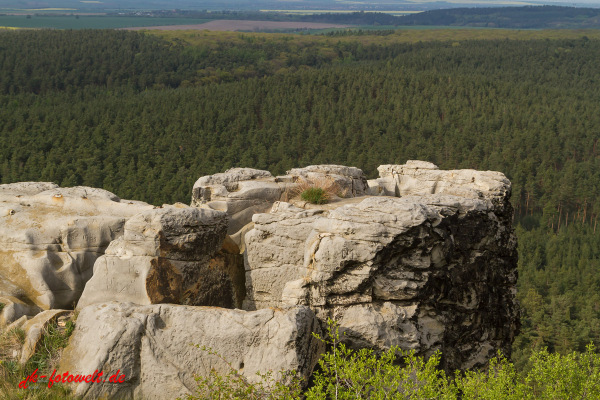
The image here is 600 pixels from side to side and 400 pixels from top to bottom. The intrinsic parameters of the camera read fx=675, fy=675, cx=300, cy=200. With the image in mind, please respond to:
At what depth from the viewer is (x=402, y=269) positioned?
20.8 meters

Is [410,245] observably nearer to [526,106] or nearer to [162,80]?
[526,106]

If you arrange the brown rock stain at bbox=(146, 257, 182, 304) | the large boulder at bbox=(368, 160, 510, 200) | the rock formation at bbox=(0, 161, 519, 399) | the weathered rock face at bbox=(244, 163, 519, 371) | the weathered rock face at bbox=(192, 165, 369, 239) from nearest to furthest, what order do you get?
1. the rock formation at bbox=(0, 161, 519, 399)
2. the weathered rock face at bbox=(244, 163, 519, 371)
3. the brown rock stain at bbox=(146, 257, 182, 304)
4. the large boulder at bbox=(368, 160, 510, 200)
5. the weathered rock face at bbox=(192, 165, 369, 239)

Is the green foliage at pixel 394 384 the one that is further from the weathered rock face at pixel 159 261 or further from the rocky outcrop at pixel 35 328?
the rocky outcrop at pixel 35 328

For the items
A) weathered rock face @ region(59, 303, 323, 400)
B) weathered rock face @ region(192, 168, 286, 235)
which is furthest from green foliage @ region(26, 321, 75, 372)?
weathered rock face @ region(192, 168, 286, 235)

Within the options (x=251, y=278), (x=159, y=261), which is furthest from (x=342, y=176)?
(x=159, y=261)

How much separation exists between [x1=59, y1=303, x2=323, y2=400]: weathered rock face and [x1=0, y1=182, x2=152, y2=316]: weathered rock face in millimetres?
4283

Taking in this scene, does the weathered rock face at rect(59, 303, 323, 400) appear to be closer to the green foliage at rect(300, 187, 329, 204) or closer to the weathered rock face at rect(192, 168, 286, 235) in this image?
the green foliage at rect(300, 187, 329, 204)

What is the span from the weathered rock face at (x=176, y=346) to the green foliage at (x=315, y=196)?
6.97 m

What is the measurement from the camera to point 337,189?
26.6 metres

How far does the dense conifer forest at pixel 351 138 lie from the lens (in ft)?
317

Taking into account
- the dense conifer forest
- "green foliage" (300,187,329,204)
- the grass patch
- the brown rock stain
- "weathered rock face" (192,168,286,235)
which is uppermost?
"green foliage" (300,187,329,204)

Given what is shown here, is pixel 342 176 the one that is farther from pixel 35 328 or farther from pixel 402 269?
pixel 35 328

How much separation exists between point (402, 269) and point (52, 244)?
11.9 metres

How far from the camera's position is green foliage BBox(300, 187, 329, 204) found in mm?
24984
